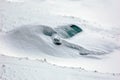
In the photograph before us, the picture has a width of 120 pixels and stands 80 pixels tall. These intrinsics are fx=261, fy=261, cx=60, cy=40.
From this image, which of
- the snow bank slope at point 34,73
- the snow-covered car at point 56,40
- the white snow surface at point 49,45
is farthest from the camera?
the snow-covered car at point 56,40

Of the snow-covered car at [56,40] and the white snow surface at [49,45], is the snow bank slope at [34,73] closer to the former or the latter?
the white snow surface at [49,45]

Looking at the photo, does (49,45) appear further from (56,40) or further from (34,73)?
(34,73)

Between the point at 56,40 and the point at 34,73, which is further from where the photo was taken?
the point at 56,40

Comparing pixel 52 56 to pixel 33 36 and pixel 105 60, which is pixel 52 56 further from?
pixel 105 60

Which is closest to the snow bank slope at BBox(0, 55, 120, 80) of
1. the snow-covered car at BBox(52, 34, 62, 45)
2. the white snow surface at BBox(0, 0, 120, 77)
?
the white snow surface at BBox(0, 0, 120, 77)

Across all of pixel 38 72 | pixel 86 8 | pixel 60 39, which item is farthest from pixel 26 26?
pixel 86 8

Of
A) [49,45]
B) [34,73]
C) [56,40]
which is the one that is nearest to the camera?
[34,73]

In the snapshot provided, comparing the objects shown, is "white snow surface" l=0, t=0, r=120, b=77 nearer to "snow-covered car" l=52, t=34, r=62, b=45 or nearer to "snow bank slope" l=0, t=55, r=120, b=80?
"snow bank slope" l=0, t=55, r=120, b=80

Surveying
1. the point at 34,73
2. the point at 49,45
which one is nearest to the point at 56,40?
the point at 49,45

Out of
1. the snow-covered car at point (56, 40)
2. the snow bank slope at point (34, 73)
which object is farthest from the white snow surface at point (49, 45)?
the snow-covered car at point (56, 40)
